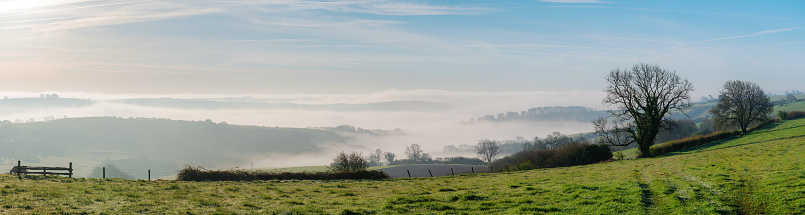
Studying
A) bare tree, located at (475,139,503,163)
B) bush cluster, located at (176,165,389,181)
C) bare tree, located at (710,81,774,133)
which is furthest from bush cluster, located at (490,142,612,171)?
bare tree, located at (475,139,503,163)

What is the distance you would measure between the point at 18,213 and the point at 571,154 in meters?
64.7

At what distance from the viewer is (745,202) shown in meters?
18.4

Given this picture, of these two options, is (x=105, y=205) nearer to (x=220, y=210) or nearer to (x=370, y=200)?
(x=220, y=210)

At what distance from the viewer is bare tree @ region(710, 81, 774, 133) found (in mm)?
85500

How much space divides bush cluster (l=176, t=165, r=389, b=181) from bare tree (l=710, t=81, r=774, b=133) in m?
78.1

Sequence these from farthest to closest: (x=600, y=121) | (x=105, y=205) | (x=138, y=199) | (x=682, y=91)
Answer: (x=600, y=121) → (x=682, y=91) → (x=138, y=199) → (x=105, y=205)

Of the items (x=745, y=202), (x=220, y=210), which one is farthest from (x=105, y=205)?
(x=745, y=202)

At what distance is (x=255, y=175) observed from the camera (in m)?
47.3

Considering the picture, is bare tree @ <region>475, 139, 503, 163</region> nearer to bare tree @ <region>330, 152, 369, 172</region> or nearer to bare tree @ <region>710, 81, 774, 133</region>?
bare tree @ <region>710, 81, 774, 133</region>

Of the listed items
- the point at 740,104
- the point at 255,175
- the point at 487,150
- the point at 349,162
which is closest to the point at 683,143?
the point at 740,104

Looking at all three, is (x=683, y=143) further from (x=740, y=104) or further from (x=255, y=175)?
(x=255, y=175)

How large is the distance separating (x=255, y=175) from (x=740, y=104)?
307 ft

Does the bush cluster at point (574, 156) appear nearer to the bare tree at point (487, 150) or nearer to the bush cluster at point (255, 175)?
the bush cluster at point (255, 175)

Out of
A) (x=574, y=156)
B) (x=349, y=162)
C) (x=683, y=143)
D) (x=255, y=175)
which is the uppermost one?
(x=349, y=162)
